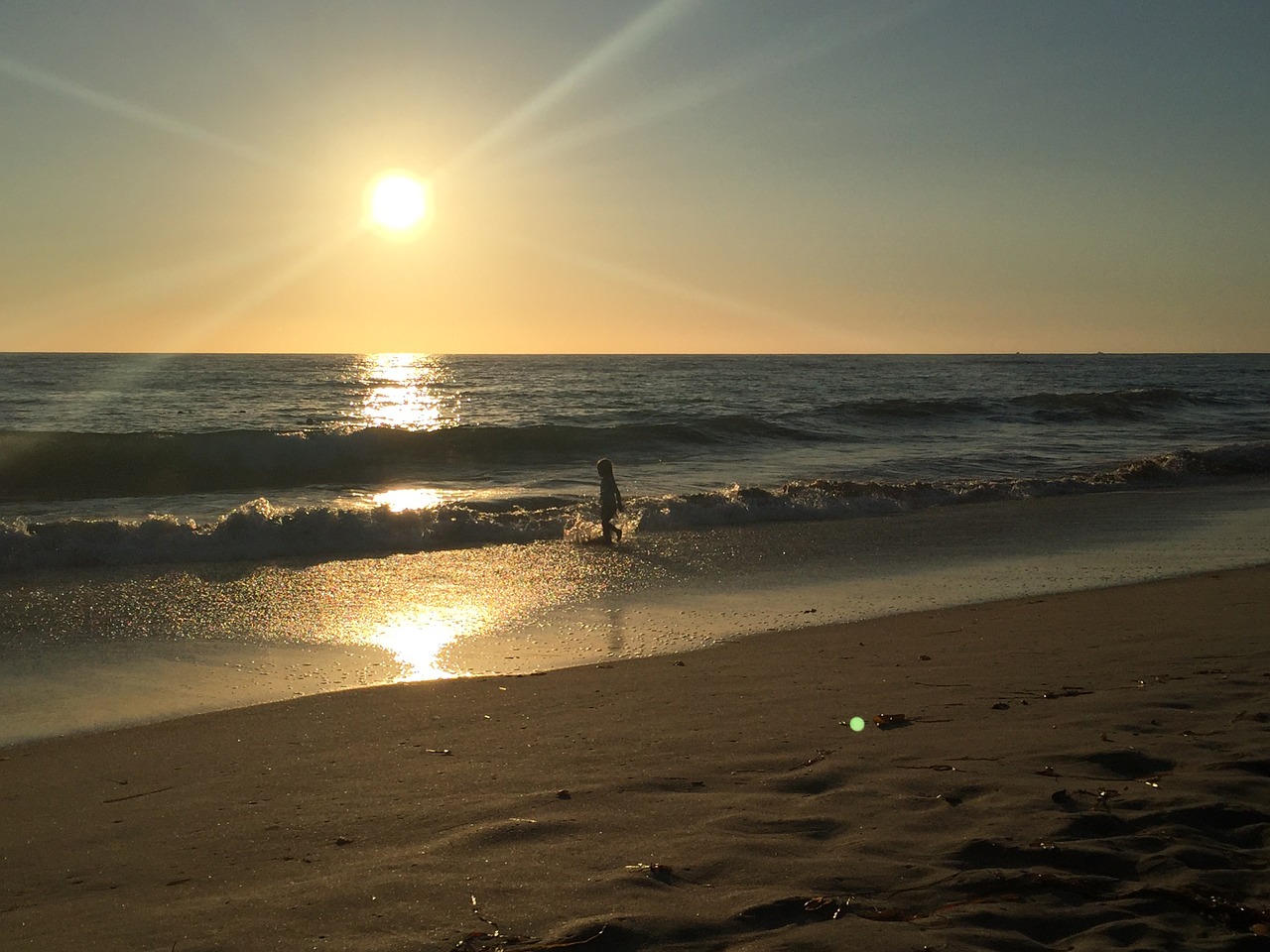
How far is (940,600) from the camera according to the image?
8.94 meters

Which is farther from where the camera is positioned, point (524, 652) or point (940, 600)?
point (940, 600)

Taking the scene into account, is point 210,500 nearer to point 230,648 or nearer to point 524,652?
point 230,648

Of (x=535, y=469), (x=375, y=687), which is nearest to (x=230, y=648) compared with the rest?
(x=375, y=687)

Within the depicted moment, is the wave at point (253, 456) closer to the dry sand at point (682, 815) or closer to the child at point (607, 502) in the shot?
the child at point (607, 502)

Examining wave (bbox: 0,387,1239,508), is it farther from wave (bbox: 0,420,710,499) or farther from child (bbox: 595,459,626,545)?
child (bbox: 595,459,626,545)

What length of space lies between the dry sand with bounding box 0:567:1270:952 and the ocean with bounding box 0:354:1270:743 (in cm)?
144

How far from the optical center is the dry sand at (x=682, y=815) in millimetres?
3039

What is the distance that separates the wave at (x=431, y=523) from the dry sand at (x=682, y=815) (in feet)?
22.2

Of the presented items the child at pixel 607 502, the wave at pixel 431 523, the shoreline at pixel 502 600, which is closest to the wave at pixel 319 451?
the wave at pixel 431 523

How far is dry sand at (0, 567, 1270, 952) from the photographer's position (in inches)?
120

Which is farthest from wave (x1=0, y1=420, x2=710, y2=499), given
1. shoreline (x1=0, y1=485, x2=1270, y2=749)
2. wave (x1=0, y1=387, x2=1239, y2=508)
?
shoreline (x1=0, y1=485, x2=1270, y2=749)

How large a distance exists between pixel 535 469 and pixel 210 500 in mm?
7906

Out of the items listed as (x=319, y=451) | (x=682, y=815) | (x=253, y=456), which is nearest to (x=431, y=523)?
(x=682, y=815)

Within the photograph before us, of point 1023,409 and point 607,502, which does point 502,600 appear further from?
point 1023,409
